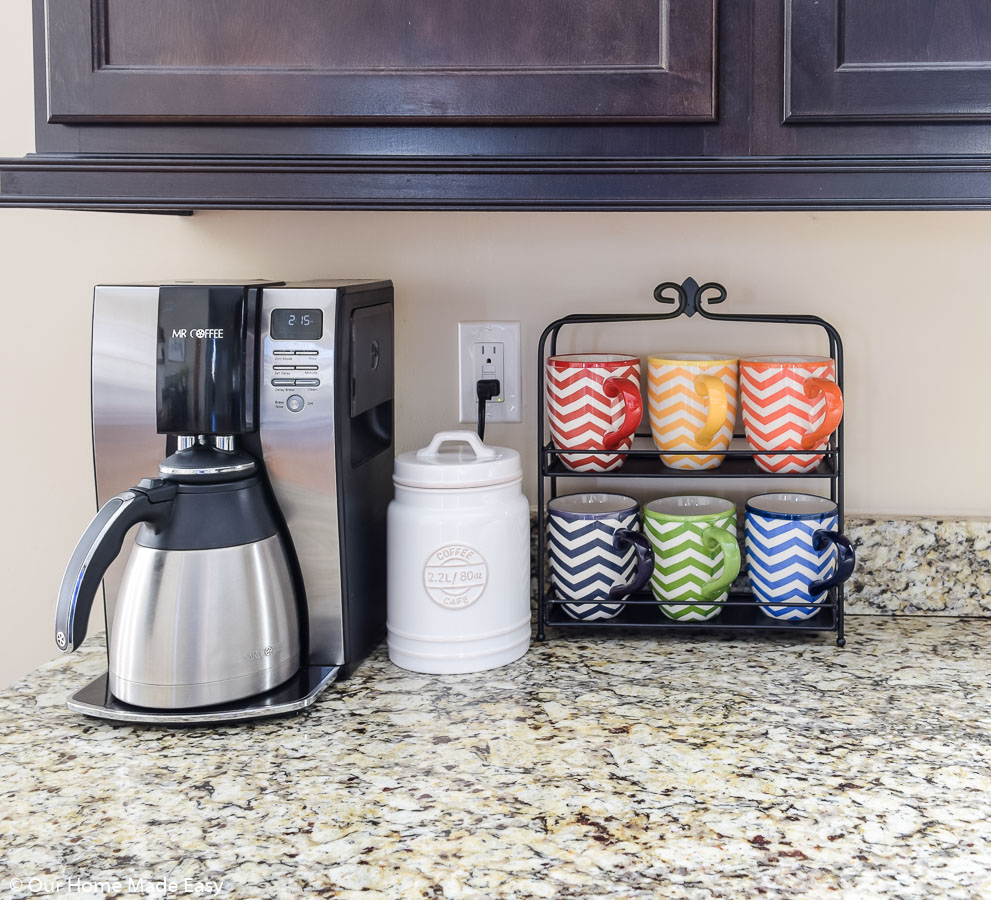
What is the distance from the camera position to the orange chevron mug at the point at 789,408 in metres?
1.04

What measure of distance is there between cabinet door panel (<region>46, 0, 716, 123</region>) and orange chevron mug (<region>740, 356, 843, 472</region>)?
33 centimetres

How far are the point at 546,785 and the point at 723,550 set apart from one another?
1.25 feet

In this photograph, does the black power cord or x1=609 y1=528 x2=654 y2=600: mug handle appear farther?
the black power cord

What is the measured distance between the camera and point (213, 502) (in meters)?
0.89

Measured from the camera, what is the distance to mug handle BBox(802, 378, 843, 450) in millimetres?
1034

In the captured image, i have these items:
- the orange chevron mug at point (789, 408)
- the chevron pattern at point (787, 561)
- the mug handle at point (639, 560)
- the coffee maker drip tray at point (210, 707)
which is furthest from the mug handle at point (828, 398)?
the coffee maker drip tray at point (210, 707)

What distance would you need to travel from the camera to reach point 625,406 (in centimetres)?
106

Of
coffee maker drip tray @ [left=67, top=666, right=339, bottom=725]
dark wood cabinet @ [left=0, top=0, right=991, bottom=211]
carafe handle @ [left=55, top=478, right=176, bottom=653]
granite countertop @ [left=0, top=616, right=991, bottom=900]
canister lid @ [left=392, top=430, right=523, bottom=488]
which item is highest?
dark wood cabinet @ [left=0, top=0, right=991, bottom=211]

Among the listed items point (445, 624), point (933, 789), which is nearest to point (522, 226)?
point (445, 624)

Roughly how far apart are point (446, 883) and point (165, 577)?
1.24ft

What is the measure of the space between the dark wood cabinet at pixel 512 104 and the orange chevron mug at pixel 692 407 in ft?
0.86

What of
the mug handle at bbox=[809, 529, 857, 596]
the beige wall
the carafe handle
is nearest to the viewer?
the carafe handle

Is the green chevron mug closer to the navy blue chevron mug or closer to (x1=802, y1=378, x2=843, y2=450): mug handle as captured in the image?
the navy blue chevron mug

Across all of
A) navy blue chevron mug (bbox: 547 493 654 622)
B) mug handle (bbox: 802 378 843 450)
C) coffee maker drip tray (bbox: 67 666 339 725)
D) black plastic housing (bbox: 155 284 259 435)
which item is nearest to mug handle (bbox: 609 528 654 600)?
navy blue chevron mug (bbox: 547 493 654 622)
